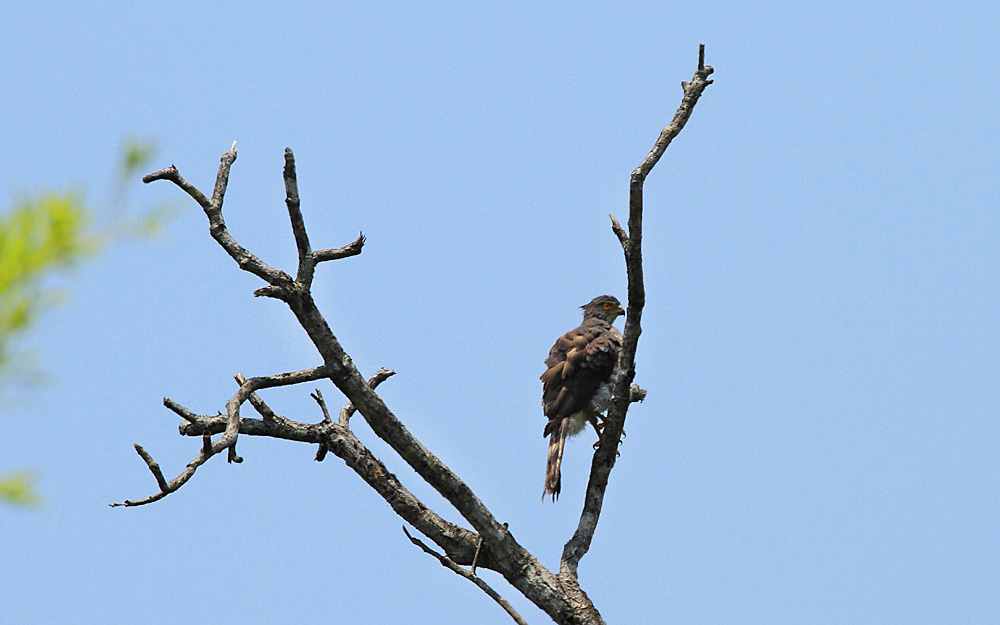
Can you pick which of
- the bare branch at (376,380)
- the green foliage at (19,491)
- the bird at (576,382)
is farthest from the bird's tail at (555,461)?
the green foliage at (19,491)

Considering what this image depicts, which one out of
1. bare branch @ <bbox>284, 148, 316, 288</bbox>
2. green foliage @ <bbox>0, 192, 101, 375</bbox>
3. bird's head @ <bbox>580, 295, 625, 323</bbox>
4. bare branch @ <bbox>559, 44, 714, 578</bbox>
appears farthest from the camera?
bird's head @ <bbox>580, 295, 625, 323</bbox>

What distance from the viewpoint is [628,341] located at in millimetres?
6008

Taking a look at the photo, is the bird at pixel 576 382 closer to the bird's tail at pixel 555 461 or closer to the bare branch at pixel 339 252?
the bird's tail at pixel 555 461

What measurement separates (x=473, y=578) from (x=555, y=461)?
169 centimetres

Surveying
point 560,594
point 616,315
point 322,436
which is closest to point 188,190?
point 322,436

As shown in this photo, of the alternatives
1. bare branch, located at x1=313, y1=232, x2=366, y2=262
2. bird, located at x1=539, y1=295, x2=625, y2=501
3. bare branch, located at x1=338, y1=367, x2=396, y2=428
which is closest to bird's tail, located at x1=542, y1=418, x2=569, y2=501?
Result: bird, located at x1=539, y1=295, x2=625, y2=501

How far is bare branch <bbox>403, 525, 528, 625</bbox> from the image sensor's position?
564 cm

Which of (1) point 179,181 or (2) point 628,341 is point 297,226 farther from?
(2) point 628,341

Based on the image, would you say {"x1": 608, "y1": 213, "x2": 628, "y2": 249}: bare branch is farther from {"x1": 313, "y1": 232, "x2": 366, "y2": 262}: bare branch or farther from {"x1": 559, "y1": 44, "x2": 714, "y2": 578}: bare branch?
{"x1": 313, "y1": 232, "x2": 366, "y2": 262}: bare branch

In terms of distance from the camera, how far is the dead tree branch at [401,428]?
486 cm

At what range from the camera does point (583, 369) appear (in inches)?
309

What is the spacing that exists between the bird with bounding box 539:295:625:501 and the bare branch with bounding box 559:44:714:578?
66 cm

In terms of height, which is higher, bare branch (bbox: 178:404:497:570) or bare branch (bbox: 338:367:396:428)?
bare branch (bbox: 338:367:396:428)

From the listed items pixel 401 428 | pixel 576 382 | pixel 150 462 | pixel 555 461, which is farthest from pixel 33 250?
pixel 576 382
